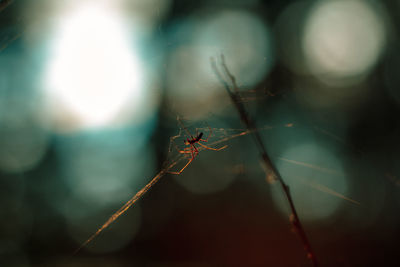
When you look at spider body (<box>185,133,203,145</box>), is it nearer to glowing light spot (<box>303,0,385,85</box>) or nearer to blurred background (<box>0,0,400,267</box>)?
blurred background (<box>0,0,400,267</box>)

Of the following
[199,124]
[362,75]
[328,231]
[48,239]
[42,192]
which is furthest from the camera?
[42,192]

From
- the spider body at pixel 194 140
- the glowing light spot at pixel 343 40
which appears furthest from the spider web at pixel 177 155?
the glowing light spot at pixel 343 40

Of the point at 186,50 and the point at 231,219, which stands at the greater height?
the point at 186,50

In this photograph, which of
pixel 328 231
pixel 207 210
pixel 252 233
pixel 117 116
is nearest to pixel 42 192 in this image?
pixel 117 116

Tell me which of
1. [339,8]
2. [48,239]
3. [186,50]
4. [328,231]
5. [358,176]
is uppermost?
[186,50]

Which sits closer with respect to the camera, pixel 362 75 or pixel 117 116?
pixel 117 116

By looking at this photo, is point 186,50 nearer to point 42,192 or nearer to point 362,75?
point 362,75

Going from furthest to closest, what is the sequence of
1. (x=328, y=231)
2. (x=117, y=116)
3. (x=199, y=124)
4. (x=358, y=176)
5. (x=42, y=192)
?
(x=42, y=192)
(x=117, y=116)
(x=358, y=176)
(x=328, y=231)
(x=199, y=124)
